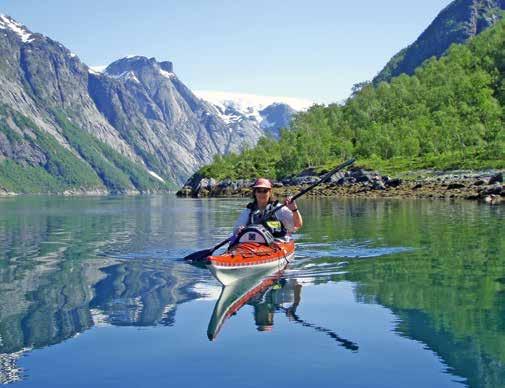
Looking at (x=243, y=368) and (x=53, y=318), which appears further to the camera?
(x=53, y=318)

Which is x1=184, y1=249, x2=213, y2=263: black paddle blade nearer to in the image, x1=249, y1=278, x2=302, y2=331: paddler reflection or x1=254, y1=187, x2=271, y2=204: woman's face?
x1=254, y1=187, x2=271, y2=204: woman's face

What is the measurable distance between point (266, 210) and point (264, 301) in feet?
24.5

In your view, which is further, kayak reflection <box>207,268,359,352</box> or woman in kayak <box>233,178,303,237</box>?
woman in kayak <box>233,178,303,237</box>

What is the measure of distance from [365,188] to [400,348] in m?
109

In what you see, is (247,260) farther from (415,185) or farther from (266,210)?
(415,185)

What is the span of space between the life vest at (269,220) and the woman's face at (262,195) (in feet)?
1.03

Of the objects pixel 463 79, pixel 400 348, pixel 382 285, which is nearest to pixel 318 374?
pixel 400 348

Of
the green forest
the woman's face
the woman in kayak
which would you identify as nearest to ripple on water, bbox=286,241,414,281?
the woman in kayak

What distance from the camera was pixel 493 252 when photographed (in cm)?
3147

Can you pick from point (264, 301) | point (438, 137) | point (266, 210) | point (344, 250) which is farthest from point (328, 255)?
point (438, 137)

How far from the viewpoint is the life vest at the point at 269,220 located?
27453 mm

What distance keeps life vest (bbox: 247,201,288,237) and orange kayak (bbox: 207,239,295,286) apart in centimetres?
65

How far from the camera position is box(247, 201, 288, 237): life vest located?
2745 cm

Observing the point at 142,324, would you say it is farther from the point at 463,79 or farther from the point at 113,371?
the point at 463,79
